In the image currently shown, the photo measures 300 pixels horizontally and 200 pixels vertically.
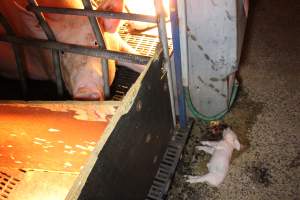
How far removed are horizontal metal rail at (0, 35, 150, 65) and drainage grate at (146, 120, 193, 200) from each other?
832 millimetres

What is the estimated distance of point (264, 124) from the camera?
241 centimetres

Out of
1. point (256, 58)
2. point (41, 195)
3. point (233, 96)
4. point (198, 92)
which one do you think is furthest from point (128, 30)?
point (41, 195)

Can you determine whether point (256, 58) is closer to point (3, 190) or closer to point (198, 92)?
point (198, 92)

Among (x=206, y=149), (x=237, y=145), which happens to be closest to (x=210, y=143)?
(x=206, y=149)

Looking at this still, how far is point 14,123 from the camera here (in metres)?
1.63

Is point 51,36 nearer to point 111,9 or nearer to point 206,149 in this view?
point 111,9

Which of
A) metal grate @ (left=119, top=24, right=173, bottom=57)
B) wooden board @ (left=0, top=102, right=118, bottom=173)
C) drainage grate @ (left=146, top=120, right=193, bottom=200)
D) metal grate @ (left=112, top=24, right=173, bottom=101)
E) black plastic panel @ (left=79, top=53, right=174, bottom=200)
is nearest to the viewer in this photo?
black plastic panel @ (left=79, top=53, right=174, bottom=200)

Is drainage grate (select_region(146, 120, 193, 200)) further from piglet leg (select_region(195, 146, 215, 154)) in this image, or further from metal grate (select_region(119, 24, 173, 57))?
metal grate (select_region(119, 24, 173, 57))

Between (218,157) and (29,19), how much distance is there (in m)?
1.50

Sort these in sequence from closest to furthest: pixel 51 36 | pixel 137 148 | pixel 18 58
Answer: pixel 137 148
pixel 51 36
pixel 18 58

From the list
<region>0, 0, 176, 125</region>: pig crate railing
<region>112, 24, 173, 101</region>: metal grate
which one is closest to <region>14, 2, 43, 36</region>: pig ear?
<region>0, 0, 176, 125</region>: pig crate railing

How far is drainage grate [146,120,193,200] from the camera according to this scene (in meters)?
2.06

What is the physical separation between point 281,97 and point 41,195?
190cm

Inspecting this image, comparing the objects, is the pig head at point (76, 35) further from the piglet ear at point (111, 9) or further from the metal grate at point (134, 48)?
the metal grate at point (134, 48)
